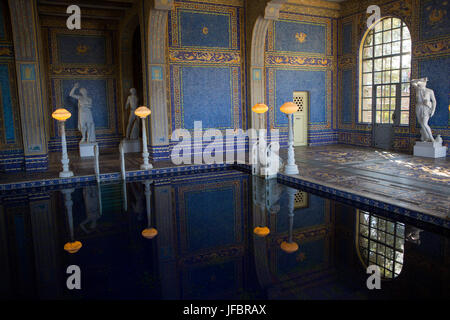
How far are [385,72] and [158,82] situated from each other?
6.99m

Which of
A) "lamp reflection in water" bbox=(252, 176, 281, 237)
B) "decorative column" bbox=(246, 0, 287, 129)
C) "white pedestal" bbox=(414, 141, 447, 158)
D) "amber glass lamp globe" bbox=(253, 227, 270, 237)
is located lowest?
"amber glass lamp globe" bbox=(253, 227, 270, 237)

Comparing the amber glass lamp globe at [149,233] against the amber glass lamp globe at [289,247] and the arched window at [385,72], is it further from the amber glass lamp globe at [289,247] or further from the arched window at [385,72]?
the arched window at [385,72]

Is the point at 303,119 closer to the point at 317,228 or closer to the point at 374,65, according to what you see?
the point at 374,65

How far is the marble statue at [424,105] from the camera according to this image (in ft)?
31.1

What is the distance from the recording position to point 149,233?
4.81 metres

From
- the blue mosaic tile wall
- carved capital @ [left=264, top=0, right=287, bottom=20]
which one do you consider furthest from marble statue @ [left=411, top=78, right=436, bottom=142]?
carved capital @ [left=264, top=0, right=287, bottom=20]

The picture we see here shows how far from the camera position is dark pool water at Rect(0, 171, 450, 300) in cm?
333

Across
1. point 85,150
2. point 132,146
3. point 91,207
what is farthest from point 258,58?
point 91,207

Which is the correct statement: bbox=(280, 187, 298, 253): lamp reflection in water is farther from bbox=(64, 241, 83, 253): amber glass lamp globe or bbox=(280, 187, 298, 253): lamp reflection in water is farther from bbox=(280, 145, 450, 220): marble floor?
bbox=(64, 241, 83, 253): amber glass lamp globe

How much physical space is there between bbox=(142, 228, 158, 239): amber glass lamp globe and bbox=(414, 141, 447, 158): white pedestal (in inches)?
311

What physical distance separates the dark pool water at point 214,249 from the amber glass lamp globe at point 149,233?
0.07 m

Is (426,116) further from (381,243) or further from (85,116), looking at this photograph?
(85,116)

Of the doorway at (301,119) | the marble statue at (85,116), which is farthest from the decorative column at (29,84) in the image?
the doorway at (301,119)

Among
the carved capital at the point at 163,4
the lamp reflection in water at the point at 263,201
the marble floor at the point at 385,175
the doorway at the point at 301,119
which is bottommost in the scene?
the lamp reflection in water at the point at 263,201
